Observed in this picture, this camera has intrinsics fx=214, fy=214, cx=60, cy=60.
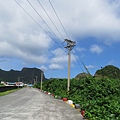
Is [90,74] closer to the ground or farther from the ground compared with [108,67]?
closer to the ground

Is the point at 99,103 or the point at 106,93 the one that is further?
the point at 106,93

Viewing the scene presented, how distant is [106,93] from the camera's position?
87.8 ft

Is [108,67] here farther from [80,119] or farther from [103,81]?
[80,119]

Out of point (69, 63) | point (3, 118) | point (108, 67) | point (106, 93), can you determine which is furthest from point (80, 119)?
point (108, 67)

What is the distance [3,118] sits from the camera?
1180 centimetres

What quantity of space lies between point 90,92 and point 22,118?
56.9 feet

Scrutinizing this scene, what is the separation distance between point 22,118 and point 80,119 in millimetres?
3357

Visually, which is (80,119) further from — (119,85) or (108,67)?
(108,67)

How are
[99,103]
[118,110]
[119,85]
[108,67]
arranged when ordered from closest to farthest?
[118,110] → [99,103] → [119,85] → [108,67]

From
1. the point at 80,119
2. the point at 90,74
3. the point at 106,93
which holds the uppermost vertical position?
the point at 90,74

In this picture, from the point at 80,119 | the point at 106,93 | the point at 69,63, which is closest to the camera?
the point at 80,119

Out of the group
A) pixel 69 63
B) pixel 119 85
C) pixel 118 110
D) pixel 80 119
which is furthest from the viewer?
pixel 69 63

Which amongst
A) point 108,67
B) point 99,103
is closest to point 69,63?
point 99,103

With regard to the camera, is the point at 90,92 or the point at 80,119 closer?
the point at 80,119
